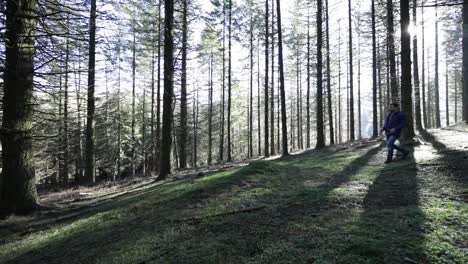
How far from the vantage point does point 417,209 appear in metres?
4.06

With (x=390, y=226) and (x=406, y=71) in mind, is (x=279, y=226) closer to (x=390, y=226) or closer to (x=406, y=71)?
(x=390, y=226)

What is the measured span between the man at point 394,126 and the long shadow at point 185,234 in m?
3.01

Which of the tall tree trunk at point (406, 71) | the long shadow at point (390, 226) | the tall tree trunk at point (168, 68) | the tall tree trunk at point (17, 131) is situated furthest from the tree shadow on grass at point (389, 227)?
the tall tree trunk at point (168, 68)

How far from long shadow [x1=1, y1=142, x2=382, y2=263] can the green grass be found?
0.02m

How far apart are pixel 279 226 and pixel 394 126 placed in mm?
5728

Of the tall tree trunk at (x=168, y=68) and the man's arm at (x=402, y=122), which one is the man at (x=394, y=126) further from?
the tall tree trunk at (x=168, y=68)

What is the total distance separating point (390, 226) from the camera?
359 cm

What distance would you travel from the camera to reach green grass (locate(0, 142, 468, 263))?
3.15 meters

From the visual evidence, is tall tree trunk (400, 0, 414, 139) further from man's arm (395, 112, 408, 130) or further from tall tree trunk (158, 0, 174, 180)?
tall tree trunk (158, 0, 174, 180)

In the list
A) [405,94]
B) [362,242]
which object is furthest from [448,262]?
[405,94]

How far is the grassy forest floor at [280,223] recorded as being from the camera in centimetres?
319

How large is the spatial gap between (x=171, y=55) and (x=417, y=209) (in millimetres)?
9909

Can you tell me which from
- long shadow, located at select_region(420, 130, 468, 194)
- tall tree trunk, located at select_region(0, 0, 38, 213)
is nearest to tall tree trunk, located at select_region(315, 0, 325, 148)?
long shadow, located at select_region(420, 130, 468, 194)

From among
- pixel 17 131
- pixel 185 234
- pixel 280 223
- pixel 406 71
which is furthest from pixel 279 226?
pixel 406 71
